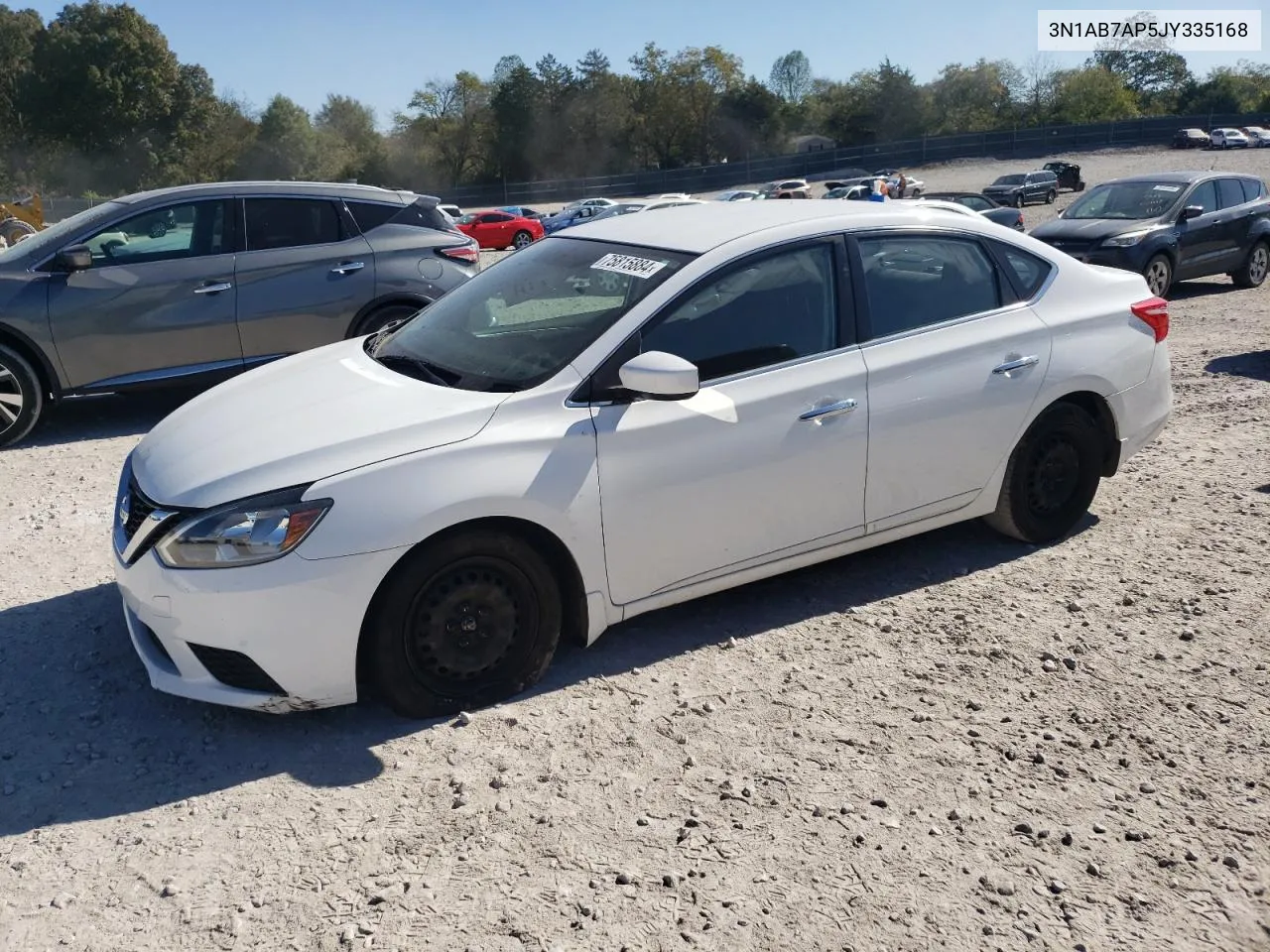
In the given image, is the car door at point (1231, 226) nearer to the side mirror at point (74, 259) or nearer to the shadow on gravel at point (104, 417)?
the shadow on gravel at point (104, 417)

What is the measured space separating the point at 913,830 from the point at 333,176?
83.4 meters

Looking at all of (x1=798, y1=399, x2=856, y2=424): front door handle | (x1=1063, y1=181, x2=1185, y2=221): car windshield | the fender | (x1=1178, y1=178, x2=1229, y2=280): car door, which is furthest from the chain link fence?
(x1=798, y1=399, x2=856, y2=424): front door handle

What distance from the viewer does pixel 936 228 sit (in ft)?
16.1

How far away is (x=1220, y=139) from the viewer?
218 ft

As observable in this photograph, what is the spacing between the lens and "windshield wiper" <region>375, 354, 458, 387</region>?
4234mm

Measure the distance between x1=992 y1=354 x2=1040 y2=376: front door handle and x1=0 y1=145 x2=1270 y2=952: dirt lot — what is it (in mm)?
940

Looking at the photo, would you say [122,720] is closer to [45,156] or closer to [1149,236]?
[1149,236]

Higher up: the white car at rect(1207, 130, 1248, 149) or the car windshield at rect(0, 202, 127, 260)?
the white car at rect(1207, 130, 1248, 149)

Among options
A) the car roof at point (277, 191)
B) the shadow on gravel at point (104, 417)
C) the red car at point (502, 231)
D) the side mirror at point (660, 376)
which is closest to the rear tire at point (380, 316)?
the car roof at point (277, 191)

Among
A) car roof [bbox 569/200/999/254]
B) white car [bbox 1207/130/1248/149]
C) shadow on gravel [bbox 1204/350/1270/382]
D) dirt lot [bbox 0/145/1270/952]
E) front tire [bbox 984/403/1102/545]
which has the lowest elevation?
dirt lot [bbox 0/145/1270/952]

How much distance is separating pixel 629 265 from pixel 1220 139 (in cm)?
7383

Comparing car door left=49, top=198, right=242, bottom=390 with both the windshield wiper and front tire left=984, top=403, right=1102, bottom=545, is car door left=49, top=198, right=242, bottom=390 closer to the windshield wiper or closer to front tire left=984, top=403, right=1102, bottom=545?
the windshield wiper

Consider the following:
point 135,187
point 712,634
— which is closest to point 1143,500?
point 712,634

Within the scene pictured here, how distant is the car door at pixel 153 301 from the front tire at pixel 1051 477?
566 cm
